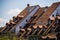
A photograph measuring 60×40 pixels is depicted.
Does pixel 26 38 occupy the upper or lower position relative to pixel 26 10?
lower

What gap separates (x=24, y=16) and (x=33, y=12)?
2.70 m

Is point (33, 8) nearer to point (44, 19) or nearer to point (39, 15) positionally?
point (39, 15)

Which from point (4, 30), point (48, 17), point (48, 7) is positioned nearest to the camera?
point (48, 17)

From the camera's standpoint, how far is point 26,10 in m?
79.6

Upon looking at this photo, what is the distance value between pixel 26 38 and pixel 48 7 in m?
10.9

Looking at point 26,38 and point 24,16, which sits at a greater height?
point 24,16

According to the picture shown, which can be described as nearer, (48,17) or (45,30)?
(45,30)

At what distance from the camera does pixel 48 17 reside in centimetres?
6694

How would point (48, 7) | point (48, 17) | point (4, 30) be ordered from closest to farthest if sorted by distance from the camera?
point (48, 17) → point (48, 7) → point (4, 30)

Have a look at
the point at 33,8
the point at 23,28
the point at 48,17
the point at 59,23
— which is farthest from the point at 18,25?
the point at 59,23

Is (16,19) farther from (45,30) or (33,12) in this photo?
(45,30)

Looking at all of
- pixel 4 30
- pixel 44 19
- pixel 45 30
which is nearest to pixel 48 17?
pixel 44 19

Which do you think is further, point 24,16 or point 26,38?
point 24,16

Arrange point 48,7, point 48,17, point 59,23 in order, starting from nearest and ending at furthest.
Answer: point 59,23 → point 48,17 → point 48,7
